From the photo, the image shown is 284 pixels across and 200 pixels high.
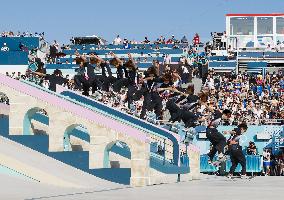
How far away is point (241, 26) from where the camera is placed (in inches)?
2245

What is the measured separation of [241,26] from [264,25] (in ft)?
6.61

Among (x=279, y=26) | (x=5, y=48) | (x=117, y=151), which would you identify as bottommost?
(x=117, y=151)

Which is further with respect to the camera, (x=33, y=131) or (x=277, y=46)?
(x=277, y=46)

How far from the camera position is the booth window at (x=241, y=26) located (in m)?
56.4

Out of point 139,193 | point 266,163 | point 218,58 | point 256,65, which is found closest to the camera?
point 139,193

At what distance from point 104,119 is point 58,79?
7.66 metres

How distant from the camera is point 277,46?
53.4 metres

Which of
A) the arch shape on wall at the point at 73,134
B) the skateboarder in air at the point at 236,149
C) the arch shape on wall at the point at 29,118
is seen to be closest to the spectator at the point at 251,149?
the skateboarder in air at the point at 236,149

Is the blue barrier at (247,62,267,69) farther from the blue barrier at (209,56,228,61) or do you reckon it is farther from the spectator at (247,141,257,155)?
the spectator at (247,141,257,155)

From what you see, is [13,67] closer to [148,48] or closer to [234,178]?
[148,48]

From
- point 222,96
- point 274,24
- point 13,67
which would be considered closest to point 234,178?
point 222,96

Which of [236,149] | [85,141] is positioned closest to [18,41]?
[85,141]

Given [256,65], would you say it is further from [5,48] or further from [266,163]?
[266,163]

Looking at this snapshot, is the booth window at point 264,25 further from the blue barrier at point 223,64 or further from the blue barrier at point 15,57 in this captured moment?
the blue barrier at point 15,57
